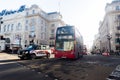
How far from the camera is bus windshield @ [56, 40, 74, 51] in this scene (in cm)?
1731

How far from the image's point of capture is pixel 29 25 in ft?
193

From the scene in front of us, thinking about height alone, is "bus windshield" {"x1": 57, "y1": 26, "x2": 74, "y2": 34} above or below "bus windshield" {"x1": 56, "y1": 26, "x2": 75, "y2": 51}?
above

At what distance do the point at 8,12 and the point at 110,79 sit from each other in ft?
218

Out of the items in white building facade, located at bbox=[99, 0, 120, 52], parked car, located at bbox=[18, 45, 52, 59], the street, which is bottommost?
the street

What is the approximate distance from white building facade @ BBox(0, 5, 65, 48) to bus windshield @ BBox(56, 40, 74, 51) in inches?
1465

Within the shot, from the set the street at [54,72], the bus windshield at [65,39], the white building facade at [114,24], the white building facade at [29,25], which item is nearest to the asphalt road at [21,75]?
the street at [54,72]

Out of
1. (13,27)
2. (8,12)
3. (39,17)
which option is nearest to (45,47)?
(39,17)

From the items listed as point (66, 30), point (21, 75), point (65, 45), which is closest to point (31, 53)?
point (65, 45)

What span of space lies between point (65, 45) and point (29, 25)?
43.8 m

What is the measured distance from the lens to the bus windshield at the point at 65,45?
17.3m

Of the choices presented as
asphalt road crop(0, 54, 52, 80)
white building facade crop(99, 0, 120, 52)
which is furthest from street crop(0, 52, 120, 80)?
white building facade crop(99, 0, 120, 52)

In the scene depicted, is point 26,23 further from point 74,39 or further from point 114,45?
point 74,39

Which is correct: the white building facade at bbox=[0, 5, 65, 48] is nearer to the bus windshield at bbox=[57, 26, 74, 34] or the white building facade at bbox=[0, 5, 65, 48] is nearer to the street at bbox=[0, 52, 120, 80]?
the bus windshield at bbox=[57, 26, 74, 34]

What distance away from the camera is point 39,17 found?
189ft
